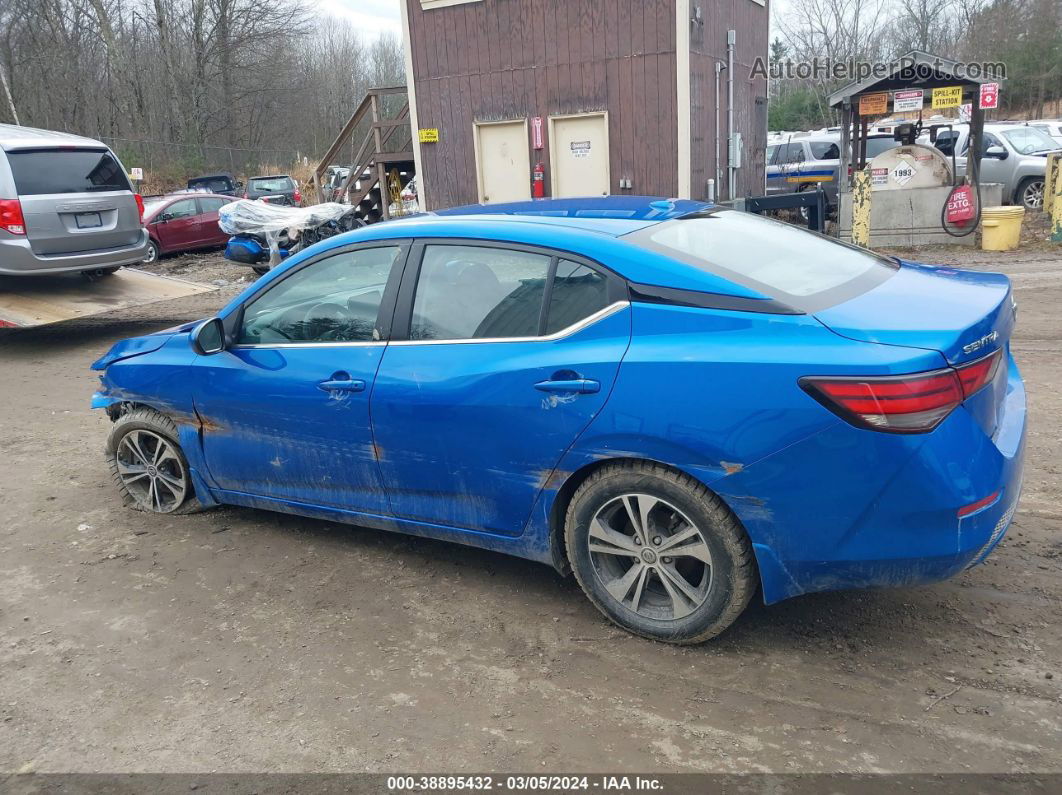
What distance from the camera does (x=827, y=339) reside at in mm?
2766

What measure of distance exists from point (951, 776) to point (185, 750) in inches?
94.4

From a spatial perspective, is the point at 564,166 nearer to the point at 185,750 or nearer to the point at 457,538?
the point at 457,538

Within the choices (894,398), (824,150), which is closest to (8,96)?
(824,150)

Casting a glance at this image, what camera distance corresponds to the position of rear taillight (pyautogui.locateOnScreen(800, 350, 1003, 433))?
2.63 metres

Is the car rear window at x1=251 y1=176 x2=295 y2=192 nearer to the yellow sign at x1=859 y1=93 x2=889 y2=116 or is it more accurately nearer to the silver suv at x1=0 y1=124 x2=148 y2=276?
the silver suv at x1=0 y1=124 x2=148 y2=276

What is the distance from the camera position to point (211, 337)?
4.20 m

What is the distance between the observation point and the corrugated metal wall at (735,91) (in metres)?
13.9

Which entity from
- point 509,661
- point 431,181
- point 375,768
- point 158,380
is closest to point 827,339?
point 509,661

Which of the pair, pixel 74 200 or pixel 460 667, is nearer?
pixel 460 667

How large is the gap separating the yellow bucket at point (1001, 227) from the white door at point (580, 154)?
587 centimetres

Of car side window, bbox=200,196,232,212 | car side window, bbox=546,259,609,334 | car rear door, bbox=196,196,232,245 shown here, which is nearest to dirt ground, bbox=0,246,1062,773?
car side window, bbox=546,259,609,334

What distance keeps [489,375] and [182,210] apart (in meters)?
16.6

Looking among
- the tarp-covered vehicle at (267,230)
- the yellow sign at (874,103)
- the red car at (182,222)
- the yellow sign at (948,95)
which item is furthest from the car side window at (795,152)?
the red car at (182,222)

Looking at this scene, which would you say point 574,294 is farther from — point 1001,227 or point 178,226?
point 178,226
